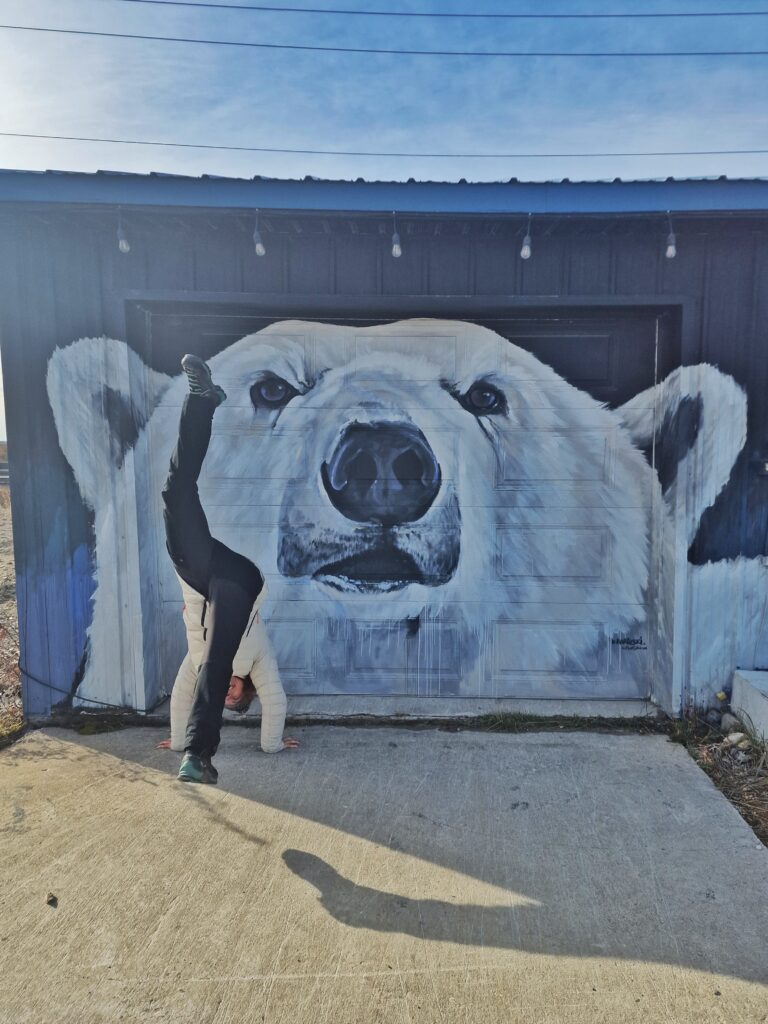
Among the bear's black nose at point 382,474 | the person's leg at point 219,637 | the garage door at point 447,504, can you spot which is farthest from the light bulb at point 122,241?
the person's leg at point 219,637

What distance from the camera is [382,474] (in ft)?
13.3

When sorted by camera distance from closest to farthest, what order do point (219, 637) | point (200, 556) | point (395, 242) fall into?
1. point (219, 637)
2. point (200, 556)
3. point (395, 242)

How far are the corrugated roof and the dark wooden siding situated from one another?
0.94 ft

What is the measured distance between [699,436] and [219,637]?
126 inches

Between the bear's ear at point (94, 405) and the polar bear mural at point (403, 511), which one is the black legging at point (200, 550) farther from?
the bear's ear at point (94, 405)

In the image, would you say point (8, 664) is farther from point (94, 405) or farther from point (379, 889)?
point (379, 889)

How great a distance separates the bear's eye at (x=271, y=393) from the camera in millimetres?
4055

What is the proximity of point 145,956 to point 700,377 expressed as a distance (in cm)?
415

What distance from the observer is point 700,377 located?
3.84 meters

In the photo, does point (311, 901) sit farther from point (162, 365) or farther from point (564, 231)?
point (564, 231)

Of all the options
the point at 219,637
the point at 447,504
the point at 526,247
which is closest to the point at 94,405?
the point at 219,637

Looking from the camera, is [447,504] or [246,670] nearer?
[246,670]

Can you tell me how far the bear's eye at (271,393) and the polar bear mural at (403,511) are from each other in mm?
10

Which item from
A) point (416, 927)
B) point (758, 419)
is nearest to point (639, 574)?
point (758, 419)
